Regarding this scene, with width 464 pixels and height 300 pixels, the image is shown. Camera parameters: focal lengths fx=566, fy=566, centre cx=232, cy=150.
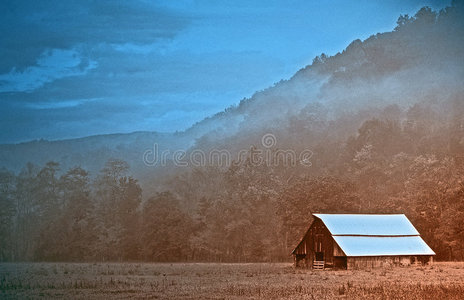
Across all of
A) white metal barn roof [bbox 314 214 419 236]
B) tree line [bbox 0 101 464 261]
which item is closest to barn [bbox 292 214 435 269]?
white metal barn roof [bbox 314 214 419 236]

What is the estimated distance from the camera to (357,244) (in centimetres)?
6006

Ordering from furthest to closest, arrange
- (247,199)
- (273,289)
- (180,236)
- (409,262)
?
(247,199), (180,236), (409,262), (273,289)

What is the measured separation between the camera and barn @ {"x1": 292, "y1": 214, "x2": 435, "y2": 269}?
58.5 metres

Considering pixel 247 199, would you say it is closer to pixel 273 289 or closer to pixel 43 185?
pixel 43 185

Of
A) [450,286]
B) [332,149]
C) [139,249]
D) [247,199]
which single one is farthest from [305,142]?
[450,286]

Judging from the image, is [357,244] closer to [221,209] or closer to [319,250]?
[319,250]

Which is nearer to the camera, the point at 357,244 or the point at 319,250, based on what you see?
the point at 357,244

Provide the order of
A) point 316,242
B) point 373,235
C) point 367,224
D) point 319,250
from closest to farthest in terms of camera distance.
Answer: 1. point 319,250
2. point 316,242
3. point 373,235
4. point 367,224

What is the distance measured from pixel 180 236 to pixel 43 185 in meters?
51.0

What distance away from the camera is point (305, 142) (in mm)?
198625

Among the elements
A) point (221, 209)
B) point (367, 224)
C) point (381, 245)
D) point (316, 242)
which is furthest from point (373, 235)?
point (221, 209)

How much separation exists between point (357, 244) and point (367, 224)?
5737 millimetres

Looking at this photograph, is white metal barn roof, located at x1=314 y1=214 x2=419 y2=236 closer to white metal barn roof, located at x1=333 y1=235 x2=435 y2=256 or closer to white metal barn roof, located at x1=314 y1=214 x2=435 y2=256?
white metal barn roof, located at x1=314 y1=214 x2=435 y2=256

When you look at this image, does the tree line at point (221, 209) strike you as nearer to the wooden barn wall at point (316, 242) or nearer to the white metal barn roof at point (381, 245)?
the white metal barn roof at point (381, 245)
